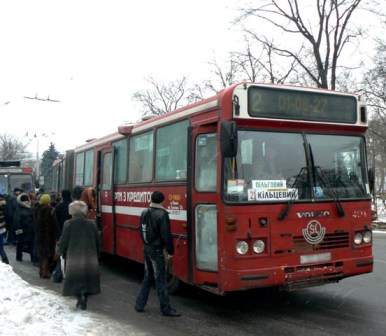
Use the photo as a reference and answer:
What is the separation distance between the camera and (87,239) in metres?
8.04

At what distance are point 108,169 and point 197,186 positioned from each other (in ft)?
15.1

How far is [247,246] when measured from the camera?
7117 mm

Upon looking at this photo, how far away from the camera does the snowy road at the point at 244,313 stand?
6.83 m

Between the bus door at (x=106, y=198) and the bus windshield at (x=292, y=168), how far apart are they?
16.4ft

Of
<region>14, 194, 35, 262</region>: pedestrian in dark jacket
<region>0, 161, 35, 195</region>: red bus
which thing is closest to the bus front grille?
<region>14, 194, 35, 262</region>: pedestrian in dark jacket

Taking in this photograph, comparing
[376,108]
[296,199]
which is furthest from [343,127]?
[376,108]

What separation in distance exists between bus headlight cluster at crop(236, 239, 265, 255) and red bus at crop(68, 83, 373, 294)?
0.05 feet

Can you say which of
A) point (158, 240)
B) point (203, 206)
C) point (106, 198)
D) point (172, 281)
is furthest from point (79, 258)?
point (106, 198)

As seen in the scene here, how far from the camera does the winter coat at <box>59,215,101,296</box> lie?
7.95 meters

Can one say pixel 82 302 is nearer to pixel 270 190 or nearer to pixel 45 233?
pixel 270 190

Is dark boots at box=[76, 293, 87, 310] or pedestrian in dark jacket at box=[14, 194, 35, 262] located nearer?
dark boots at box=[76, 293, 87, 310]

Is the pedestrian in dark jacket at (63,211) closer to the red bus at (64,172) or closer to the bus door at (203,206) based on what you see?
the bus door at (203,206)

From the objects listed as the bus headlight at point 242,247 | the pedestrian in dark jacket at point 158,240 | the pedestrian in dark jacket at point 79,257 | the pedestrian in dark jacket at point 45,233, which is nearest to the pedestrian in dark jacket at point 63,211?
the pedestrian in dark jacket at point 45,233

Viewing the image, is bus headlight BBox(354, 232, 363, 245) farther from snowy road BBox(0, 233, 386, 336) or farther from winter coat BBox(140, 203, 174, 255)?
winter coat BBox(140, 203, 174, 255)
